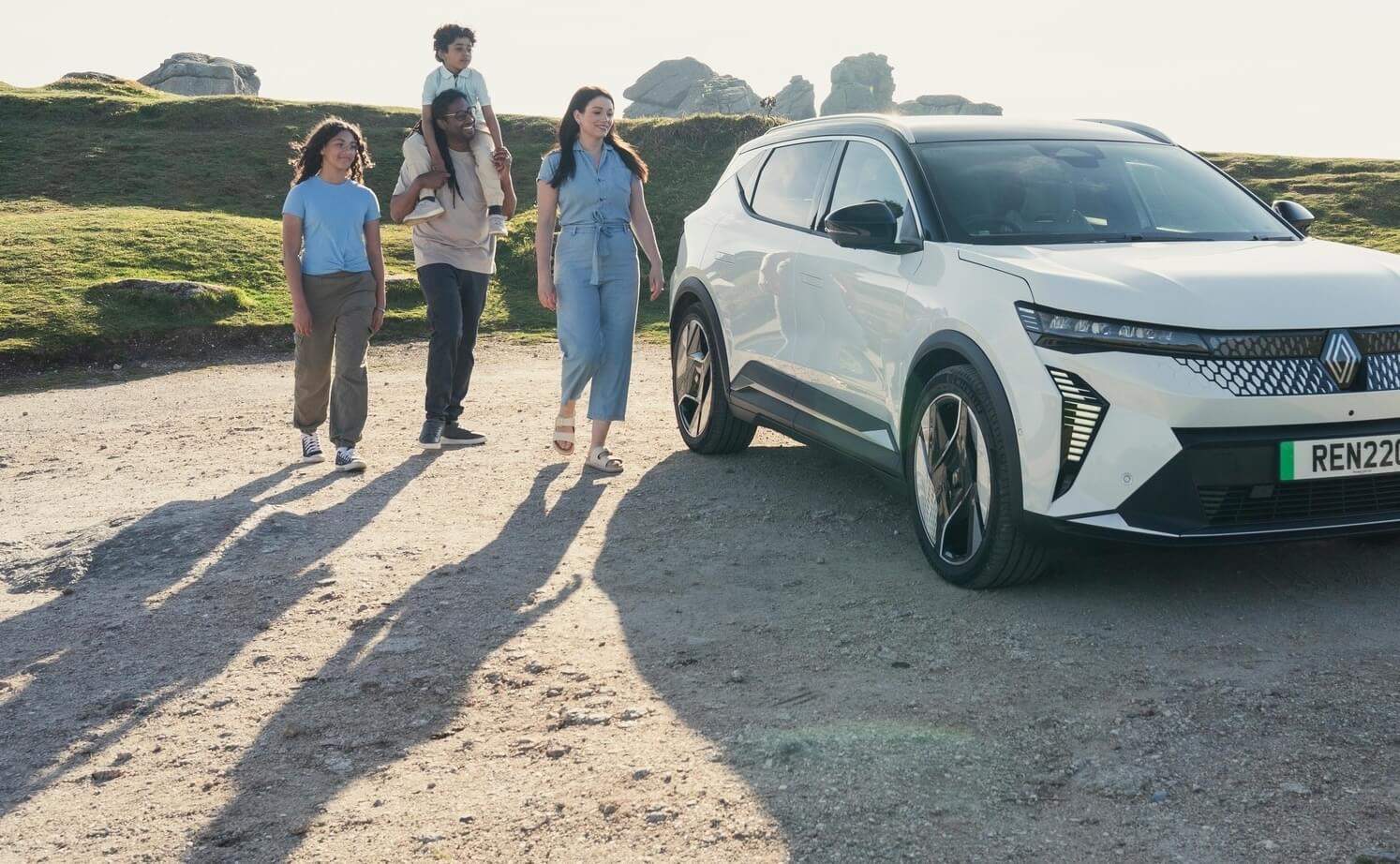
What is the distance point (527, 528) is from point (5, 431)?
554 cm

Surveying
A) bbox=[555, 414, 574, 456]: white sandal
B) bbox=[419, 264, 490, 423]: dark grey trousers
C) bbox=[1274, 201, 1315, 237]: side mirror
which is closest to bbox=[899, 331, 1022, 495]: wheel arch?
bbox=[1274, 201, 1315, 237]: side mirror

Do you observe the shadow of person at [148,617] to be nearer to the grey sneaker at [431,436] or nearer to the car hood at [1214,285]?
the grey sneaker at [431,436]

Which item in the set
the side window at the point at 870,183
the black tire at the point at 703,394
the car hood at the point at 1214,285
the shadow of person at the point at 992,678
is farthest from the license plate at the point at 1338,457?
the black tire at the point at 703,394

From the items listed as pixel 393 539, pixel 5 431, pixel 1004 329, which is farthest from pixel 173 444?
pixel 1004 329

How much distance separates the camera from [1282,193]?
84.4 feet

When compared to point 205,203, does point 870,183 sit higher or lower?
higher

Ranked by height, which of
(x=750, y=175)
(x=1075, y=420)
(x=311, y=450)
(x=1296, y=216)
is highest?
(x=750, y=175)

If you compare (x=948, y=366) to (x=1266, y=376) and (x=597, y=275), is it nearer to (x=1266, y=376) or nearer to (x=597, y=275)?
(x=1266, y=376)

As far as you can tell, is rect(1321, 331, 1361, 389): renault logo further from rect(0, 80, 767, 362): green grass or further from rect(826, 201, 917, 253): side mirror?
rect(0, 80, 767, 362): green grass

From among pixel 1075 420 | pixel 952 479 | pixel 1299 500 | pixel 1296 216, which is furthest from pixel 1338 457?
pixel 1296 216

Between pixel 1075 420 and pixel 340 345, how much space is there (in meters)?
5.18

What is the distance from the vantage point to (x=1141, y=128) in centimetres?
711

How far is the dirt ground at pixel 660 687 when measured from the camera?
→ 361 centimetres

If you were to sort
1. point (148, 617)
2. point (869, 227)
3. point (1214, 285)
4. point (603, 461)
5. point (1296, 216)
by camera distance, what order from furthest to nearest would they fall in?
Answer: point (603, 461)
point (1296, 216)
point (869, 227)
point (148, 617)
point (1214, 285)
